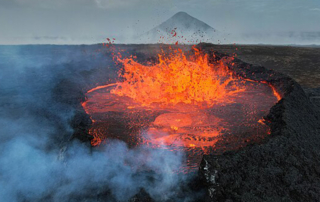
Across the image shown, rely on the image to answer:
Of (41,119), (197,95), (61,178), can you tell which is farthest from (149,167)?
(197,95)

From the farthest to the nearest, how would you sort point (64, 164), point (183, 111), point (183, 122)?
1. point (183, 111)
2. point (183, 122)
3. point (64, 164)

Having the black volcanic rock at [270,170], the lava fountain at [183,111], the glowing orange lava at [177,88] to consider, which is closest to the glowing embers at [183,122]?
the lava fountain at [183,111]

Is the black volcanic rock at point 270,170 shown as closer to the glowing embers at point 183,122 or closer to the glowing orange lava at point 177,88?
the glowing embers at point 183,122

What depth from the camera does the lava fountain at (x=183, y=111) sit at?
4.06m

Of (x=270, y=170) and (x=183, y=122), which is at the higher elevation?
(x=270, y=170)

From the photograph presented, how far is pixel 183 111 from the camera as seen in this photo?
541cm

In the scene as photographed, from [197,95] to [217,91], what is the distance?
0.83 m

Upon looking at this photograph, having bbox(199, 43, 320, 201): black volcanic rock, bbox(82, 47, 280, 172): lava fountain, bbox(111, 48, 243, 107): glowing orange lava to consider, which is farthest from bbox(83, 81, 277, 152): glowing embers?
bbox(199, 43, 320, 201): black volcanic rock

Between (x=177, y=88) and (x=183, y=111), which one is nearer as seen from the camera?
(x=183, y=111)

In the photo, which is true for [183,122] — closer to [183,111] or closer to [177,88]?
[183,111]

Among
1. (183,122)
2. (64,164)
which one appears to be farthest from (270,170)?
(64,164)

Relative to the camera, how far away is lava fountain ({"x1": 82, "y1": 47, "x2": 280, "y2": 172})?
4.06m

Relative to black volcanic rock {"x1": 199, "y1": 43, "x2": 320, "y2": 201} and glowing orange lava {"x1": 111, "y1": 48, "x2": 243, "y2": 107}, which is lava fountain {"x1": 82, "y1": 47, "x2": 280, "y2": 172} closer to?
glowing orange lava {"x1": 111, "y1": 48, "x2": 243, "y2": 107}

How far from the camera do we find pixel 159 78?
7.84 metres
